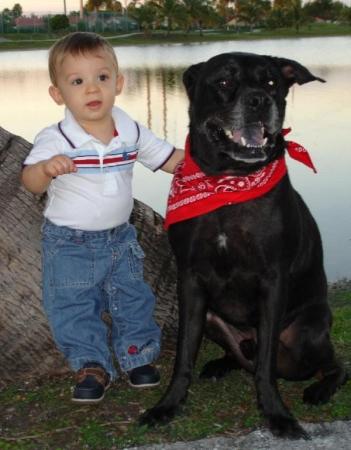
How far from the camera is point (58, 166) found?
10.7 feet

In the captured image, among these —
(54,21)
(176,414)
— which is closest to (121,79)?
(176,414)

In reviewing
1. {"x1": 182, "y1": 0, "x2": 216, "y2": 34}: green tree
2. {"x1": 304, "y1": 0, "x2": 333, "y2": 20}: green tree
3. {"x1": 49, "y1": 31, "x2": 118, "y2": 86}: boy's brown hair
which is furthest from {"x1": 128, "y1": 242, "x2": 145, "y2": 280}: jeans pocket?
{"x1": 304, "y1": 0, "x2": 333, "y2": 20}: green tree

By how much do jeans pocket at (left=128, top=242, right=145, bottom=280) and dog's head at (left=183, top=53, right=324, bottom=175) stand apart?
0.60 metres

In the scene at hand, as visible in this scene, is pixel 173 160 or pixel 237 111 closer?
pixel 237 111

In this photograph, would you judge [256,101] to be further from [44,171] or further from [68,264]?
[68,264]

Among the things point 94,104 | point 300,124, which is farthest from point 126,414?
point 300,124

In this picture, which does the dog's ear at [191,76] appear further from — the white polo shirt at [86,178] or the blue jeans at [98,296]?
the blue jeans at [98,296]

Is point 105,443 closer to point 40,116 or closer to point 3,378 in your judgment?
point 3,378

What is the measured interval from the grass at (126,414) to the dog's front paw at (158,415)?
0.10 feet

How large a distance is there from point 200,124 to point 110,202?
0.62 metres

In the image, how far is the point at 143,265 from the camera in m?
4.06

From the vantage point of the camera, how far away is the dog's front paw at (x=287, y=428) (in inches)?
128

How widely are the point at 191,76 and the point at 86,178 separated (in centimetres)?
72

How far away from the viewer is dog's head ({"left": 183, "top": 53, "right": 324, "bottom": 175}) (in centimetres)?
324
